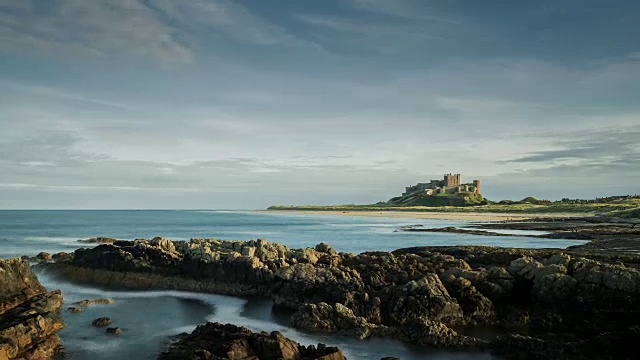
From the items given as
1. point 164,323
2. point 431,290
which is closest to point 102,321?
point 164,323

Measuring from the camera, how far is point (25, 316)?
16734 mm

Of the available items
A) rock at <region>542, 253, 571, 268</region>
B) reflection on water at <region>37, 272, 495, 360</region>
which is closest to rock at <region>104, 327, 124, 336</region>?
reflection on water at <region>37, 272, 495, 360</region>

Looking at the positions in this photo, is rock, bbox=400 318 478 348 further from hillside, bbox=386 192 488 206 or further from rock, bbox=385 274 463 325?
hillside, bbox=386 192 488 206

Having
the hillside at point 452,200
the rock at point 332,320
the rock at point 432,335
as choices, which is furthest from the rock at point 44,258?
the hillside at point 452,200

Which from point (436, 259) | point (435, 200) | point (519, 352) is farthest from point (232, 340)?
point (435, 200)

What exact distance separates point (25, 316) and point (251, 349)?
8.67 meters

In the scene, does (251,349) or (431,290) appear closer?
(251,349)

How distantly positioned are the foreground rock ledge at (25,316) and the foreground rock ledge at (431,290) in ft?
21.7

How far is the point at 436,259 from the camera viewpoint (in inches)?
1090

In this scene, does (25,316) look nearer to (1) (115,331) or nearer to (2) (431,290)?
(1) (115,331)

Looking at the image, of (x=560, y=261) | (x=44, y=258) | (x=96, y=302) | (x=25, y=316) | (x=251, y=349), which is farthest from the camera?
(x=44, y=258)

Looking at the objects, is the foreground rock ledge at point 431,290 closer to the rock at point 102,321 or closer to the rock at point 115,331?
the rock at point 115,331

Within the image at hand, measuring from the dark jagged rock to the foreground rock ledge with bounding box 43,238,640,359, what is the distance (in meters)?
4.14

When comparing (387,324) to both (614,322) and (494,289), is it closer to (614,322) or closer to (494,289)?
(494,289)
